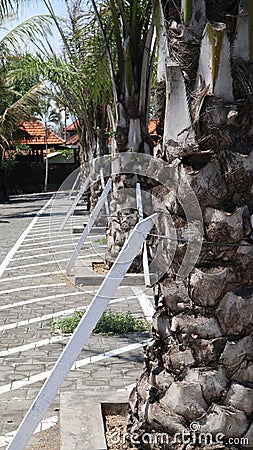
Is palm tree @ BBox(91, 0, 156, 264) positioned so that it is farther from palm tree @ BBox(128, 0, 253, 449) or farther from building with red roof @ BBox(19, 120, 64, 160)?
building with red roof @ BBox(19, 120, 64, 160)

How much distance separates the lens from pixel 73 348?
3.57m

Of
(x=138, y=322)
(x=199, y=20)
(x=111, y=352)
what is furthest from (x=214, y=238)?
(x=138, y=322)

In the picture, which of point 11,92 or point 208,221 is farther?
point 11,92

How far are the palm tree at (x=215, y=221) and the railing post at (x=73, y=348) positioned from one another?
0.99 ft

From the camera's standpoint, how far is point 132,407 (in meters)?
3.86

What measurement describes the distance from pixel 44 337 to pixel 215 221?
4.08 meters

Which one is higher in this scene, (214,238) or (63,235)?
(214,238)

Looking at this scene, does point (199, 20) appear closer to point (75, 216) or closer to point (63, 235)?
point (63, 235)

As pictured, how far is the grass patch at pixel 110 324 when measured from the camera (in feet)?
23.6

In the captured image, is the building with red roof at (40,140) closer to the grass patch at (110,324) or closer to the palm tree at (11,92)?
the palm tree at (11,92)

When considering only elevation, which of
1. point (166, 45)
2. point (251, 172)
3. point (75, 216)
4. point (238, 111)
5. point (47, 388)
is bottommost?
point (75, 216)

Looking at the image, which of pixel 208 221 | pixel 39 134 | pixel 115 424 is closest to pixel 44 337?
pixel 115 424

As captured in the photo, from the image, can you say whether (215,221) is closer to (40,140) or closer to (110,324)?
(110,324)

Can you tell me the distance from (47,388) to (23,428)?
0.23 metres
